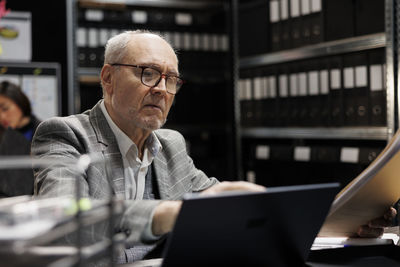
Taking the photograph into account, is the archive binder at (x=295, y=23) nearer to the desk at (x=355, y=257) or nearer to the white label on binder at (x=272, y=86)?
the white label on binder at (x=272, y=86)

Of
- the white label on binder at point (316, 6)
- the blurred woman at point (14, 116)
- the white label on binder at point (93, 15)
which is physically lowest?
the blurred woman at point (14, 116)

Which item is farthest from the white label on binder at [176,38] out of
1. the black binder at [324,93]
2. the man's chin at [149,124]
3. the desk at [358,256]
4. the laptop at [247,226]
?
the laptop at [247,226]

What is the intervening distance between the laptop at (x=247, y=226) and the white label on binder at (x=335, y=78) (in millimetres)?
1937

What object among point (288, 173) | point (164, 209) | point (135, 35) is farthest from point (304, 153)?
point (164, 209)

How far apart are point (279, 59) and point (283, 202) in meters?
2.39

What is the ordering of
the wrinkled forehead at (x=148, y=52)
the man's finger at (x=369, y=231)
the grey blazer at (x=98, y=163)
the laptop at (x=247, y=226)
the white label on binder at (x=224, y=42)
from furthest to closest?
the white label on binder at (x=224, y=42)
the wrinkled forehead at (x=148, y=52)
the man's finger at (x=369, y=231)
the grey blazer at (x=98, y=163)
the laptop at (x=247, y=226)

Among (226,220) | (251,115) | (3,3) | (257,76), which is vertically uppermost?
(3,3)

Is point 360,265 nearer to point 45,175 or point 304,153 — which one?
point 45,175

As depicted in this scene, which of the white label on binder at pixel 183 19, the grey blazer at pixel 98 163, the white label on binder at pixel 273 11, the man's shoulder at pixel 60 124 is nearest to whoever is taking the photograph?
the grey blazer at pixel 98 163

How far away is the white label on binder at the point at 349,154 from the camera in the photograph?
268 centimetres

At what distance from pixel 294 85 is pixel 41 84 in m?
1.50

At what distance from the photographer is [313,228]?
0.94 metres

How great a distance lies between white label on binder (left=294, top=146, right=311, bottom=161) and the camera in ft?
9.77

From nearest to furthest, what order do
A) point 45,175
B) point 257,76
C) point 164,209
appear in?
point 164,209 < point 45,175 < point 257,76
